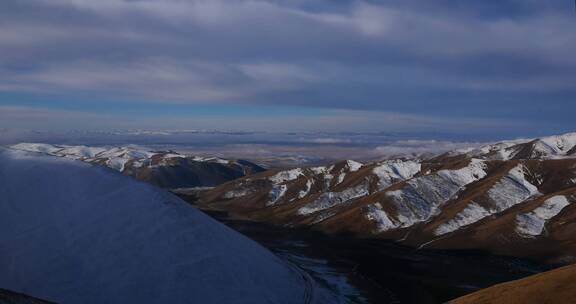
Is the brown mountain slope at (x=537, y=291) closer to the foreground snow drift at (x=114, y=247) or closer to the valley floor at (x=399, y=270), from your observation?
the foreground snow drift at (x=114, y=247)

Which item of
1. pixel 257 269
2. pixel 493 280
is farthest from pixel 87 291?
pixel 493 280

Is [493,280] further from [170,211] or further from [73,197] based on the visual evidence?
[73,197]

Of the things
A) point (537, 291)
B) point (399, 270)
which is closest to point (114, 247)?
point (537, 291)

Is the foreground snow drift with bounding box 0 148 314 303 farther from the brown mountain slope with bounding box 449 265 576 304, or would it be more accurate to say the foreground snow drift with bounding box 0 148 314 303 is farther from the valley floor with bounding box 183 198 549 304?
the brown mountain slope with bounding box 449 265 576 304

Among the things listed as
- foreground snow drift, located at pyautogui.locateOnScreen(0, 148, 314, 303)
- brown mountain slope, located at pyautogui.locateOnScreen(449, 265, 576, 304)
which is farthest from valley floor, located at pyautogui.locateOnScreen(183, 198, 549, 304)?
brown mountain slope, located at pyautogui.locateOnScreen(449, 265, 576, 304)

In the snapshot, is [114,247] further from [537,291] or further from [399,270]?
[399,270]

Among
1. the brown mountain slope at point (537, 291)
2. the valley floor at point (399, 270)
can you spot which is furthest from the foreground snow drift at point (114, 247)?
the brown mountain slope at point (537, 291)
